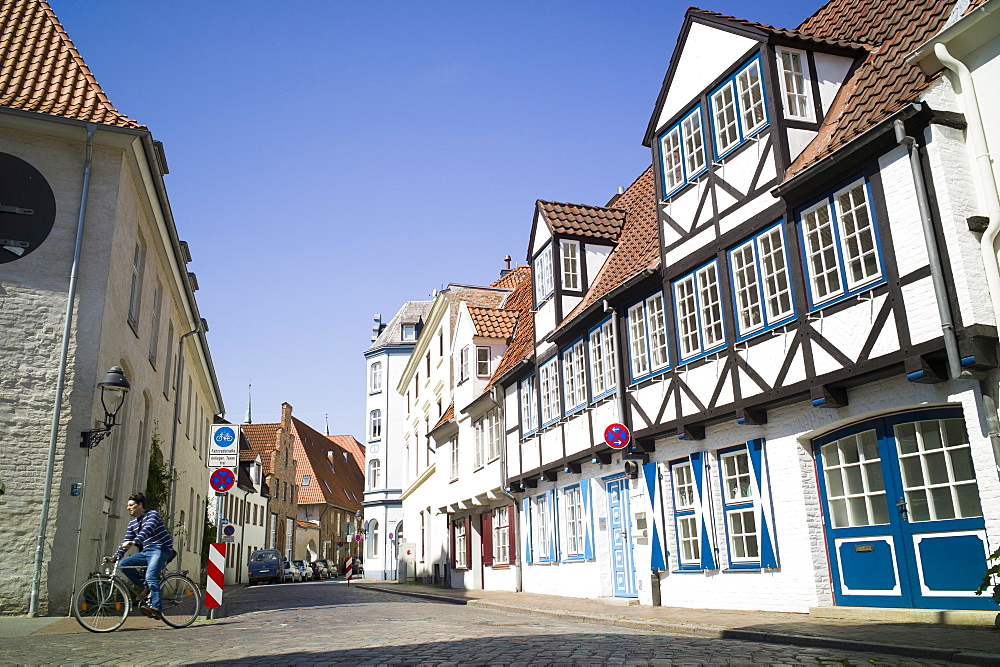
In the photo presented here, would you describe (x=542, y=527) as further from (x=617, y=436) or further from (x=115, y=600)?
(x=115, y=600)

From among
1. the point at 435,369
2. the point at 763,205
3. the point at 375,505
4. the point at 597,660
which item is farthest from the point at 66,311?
the point at 375,505

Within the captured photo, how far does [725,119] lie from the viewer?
1427cm

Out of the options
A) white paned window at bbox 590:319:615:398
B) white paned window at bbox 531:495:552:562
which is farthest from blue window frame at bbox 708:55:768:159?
white paned window at bbox 531:495:552:562

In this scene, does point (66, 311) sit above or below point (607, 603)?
above

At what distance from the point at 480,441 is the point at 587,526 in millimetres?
9033

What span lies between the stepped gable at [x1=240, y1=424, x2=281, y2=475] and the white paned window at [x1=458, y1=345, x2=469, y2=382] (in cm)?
3370

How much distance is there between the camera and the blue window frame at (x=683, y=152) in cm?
1497

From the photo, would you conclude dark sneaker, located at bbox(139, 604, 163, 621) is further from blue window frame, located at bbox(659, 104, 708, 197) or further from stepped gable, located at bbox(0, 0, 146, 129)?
blue window frame, located at bbox(659, 104, 708, 197)

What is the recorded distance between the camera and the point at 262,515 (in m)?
56.3

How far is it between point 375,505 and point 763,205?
45.2 m

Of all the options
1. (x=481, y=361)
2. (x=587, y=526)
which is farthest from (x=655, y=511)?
(x=481, y=361)

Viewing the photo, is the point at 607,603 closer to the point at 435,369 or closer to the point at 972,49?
the point at 972,49

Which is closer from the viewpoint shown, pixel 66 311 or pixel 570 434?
pixel 66 311

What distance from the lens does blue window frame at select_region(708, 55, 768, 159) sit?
13.4 meters
